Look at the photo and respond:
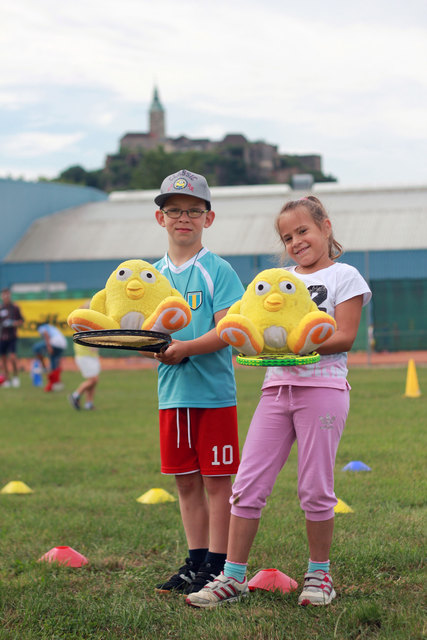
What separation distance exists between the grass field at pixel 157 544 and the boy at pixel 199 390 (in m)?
0.43

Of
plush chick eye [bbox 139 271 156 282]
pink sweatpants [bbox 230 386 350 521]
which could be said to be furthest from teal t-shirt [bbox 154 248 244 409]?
plush chick eye [bbox 139 271 156 282]

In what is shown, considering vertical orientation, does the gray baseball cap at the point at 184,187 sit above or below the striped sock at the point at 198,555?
above

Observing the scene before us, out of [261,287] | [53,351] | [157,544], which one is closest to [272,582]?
[157,544]

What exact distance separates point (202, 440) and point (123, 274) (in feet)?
3.13

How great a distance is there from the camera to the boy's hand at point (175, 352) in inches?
148

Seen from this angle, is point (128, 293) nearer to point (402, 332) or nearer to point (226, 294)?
point (226, 294)

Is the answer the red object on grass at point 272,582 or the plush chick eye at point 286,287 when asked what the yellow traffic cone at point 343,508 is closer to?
the red object on grass at point 272,582

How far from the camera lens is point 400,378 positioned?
51.6 feet

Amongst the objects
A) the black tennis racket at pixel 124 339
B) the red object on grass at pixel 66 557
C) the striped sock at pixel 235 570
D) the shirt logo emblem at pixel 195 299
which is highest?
the shirt logo emblem at pixel 195 299

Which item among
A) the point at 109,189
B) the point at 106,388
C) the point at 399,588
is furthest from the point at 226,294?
the point at 109,189

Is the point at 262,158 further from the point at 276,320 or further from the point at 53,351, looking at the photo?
the point at 276,320

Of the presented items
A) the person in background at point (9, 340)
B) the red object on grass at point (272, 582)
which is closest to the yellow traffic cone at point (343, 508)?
the red object on grass at point (272, 582)

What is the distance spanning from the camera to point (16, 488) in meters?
6.71

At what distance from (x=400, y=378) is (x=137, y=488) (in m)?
9.99
